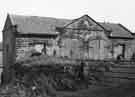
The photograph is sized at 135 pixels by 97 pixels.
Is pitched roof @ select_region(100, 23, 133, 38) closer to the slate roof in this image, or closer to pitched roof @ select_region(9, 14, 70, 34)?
the slate roof

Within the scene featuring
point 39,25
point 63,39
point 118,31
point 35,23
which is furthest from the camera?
point 118,31

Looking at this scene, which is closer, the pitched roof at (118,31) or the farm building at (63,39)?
the farm building at (63,39)

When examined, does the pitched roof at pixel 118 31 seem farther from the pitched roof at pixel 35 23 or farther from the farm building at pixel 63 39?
the pitched roof at pixel 35 23

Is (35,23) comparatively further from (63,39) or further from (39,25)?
(63,39)

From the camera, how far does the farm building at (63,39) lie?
18.3 meters

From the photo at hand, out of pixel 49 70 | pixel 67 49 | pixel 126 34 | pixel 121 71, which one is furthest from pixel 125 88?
pixel 126 34

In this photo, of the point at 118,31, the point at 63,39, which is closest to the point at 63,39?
the point at 63,39

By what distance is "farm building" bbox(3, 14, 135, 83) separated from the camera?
18312 mm

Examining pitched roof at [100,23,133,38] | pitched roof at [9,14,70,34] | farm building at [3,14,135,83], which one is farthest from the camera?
pitched roof at [100,23,133,38]

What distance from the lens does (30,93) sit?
9.84 m

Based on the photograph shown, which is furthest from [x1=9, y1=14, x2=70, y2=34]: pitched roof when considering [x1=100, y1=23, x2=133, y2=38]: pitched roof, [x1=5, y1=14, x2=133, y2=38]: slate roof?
[x1=100, y1=23, x2=133, y2=38]: pitched roof

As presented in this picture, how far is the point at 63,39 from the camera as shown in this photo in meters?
19.6

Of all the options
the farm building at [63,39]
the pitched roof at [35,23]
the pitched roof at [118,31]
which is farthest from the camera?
the pitched roof at [118,31]

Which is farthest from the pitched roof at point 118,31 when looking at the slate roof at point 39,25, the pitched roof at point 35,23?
the pitched roof at point 35,23
